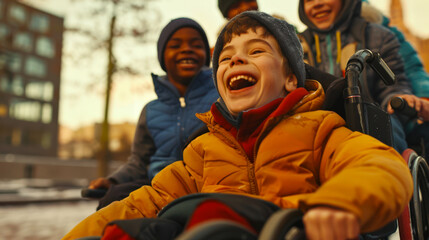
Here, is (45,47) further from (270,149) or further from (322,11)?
(270,149)

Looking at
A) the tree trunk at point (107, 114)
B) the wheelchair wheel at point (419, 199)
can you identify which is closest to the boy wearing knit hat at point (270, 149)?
the wheelchair wheel at point (419, 199)

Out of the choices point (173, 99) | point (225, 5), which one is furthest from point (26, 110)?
point (173, 99)

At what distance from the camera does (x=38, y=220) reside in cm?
827

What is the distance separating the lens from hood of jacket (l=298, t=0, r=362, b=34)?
3117 millimetres

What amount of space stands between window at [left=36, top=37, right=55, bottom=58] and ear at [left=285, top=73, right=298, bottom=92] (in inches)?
2106

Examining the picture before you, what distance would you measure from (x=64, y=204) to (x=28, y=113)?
41366mm

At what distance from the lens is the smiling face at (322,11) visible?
315 centimetres

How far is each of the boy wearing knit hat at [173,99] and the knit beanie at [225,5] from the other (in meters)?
0.40

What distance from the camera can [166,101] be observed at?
10.6ft

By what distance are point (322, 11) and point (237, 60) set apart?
164 cm

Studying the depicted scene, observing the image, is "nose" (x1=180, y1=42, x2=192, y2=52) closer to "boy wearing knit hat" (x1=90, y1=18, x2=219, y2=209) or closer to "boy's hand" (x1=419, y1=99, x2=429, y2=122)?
"boy wearing knit hat" (x1=90, y1=18, x2=219, y2=209)

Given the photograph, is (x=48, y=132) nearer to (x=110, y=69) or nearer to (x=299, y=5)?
(x=110, y=69)

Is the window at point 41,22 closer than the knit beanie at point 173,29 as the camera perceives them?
No

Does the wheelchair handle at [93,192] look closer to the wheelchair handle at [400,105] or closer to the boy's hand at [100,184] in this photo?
the boy's hand at [100,184]
